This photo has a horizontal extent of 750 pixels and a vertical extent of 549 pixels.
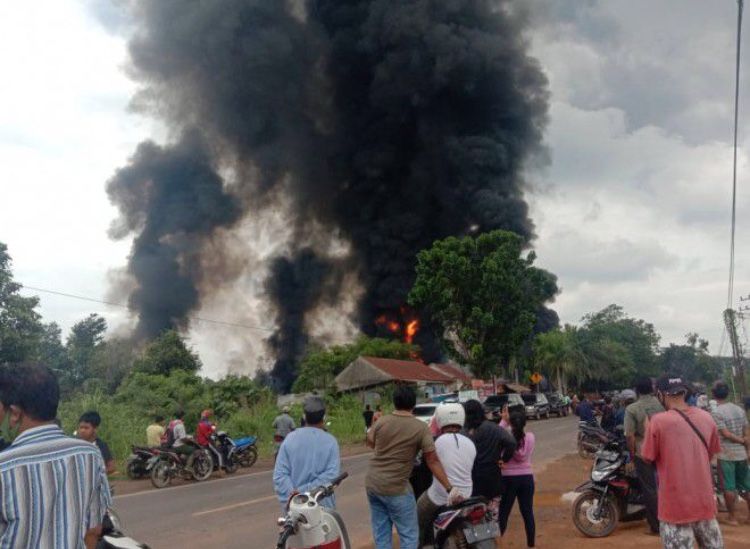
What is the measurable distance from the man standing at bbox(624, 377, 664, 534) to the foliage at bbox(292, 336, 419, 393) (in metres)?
30.2

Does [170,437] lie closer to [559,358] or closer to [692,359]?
[559,358]

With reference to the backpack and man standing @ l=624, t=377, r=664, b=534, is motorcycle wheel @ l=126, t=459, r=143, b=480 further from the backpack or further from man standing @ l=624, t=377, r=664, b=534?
man standing @ l=624, t=377, r=664, b=534

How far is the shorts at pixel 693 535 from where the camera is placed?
4.40m

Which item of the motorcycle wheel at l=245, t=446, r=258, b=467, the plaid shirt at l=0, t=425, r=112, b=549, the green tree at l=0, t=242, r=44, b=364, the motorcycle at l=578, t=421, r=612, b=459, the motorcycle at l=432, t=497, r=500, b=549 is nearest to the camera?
the plaid shirt at l=0, t=425, r=112, b=549

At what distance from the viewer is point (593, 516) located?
749 centimetres

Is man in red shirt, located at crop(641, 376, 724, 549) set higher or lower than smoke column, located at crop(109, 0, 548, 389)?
lower

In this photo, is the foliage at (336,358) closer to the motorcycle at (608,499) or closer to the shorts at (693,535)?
the motorcycle at (608,499)

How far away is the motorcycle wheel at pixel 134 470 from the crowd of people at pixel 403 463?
1118 centimetres

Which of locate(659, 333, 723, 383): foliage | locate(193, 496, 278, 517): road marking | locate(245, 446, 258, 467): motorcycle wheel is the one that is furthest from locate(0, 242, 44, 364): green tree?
locate(659, 333, 723, 383): foliage

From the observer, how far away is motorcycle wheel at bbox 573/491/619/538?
292 inches

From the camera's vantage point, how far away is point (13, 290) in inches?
1099

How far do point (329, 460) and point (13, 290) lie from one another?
27.0 m

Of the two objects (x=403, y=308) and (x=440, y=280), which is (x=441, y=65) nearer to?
(x=403, y=308)

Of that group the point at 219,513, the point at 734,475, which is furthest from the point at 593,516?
the point at 219,513
